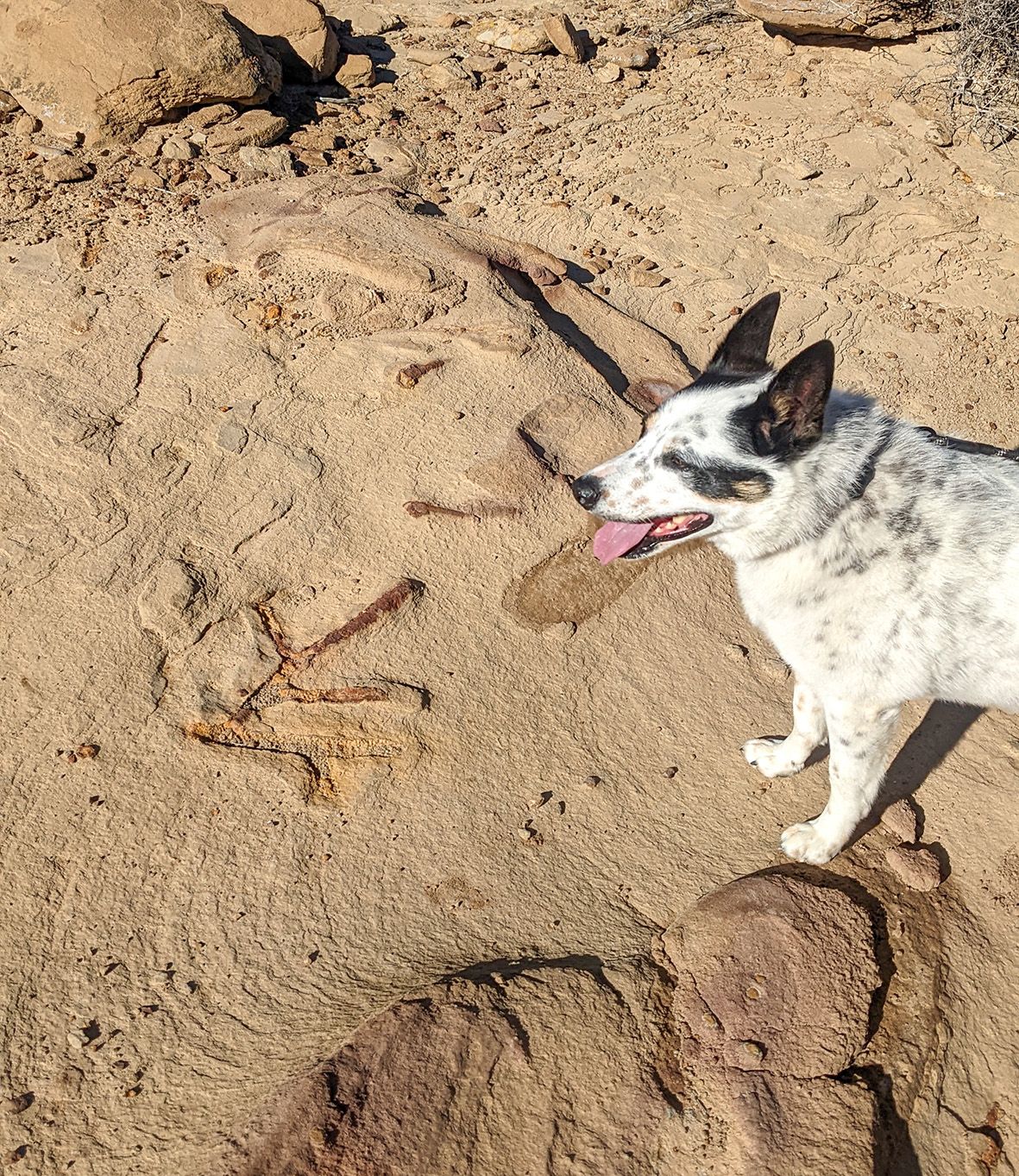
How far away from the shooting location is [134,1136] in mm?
2613

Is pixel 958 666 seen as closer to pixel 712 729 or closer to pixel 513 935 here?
Answer: pixel 712 729

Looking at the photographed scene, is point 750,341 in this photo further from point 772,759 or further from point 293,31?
point 293,31

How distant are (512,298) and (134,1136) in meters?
4.24

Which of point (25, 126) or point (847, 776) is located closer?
point (847, 776)

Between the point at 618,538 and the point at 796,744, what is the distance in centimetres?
115

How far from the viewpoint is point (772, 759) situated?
12.7ft

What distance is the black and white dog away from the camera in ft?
10.3

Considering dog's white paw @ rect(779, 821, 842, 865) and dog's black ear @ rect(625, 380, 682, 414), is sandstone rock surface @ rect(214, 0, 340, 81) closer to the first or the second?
dog's black ear @ rect(625, 380, 682, 414)

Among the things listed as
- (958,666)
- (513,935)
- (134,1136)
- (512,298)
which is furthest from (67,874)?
(512,298)

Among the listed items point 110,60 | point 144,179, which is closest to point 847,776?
point 144,179

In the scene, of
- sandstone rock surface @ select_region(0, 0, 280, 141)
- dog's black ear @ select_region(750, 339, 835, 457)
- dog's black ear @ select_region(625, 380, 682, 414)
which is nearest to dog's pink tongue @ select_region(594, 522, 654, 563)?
dog's black ear @ select_region(750, 339, 835, 457)

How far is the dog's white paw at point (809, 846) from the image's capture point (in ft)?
11.6

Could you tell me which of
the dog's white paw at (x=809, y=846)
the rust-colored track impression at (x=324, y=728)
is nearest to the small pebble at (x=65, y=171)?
the rust-colored track impression at (x=324, y=728)

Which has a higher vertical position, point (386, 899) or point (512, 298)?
point (512, 298)
